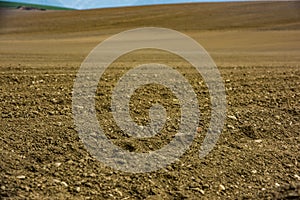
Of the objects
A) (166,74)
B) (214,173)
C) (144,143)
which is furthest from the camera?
(166,74)

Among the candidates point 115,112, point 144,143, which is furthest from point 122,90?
point 144,143

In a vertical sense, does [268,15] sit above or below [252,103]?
above

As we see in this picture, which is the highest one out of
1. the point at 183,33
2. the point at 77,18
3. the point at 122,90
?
the point at 77,18

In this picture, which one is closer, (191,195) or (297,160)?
(191,195)

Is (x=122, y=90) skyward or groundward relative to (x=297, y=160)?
skyward

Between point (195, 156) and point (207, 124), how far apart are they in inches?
26.5

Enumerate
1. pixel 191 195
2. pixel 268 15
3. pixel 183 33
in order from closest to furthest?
pixel 191 195
pixel 183 33
pixel 268 15

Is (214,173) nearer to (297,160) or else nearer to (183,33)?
(297,160)

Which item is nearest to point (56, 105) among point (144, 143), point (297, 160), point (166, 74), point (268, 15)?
point (144, 143)

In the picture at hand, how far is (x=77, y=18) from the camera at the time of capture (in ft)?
127

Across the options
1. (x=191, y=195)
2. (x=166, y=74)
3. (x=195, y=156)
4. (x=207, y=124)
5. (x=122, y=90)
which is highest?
(x=166, y=74)

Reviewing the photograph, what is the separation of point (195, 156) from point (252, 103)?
167 cm

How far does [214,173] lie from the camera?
4.00m

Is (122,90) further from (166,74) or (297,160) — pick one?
(297,160)
